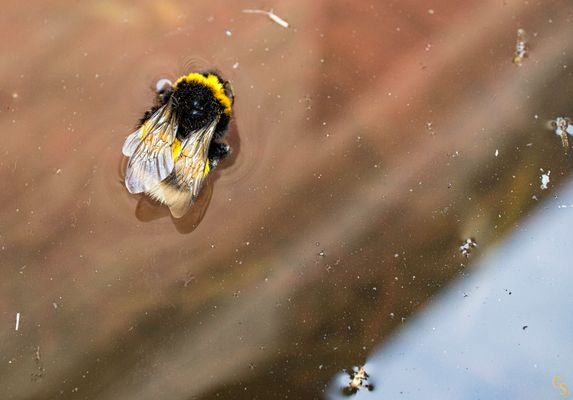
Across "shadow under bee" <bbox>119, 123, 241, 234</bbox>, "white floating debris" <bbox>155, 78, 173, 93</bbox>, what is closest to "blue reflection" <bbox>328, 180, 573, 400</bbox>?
"shadow under bee" <bbox>119, 123, 241, 234</bbox>

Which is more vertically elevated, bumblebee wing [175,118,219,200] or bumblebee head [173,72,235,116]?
bumblebee head [173,72,235,116]

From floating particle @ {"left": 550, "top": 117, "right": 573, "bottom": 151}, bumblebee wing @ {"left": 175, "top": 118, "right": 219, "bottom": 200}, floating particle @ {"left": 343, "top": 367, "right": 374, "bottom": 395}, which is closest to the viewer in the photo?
bumblebee wing @ {"left": 175, "top": 118, "right": 219, "bottom": 200}

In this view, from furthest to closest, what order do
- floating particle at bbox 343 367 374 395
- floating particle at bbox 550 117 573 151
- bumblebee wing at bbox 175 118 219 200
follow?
floating particle at bbox 550 117 573 151, floating particle at bbox 343 367 374 395, bumblebee wing at bbox 175 118 219 200

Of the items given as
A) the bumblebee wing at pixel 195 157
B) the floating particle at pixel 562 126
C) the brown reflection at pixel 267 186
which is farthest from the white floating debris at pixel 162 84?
the floating particle at pixel 562 126

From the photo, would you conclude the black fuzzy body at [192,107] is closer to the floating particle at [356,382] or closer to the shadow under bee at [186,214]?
the shadow under bee at [186,214]

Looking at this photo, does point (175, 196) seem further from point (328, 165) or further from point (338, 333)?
point (338, 333)

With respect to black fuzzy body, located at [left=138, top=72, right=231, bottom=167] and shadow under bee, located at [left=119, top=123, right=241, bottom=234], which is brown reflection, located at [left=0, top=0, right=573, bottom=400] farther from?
black fuzzy body, located at [left=138, top=72, right=231, bottom=167]
